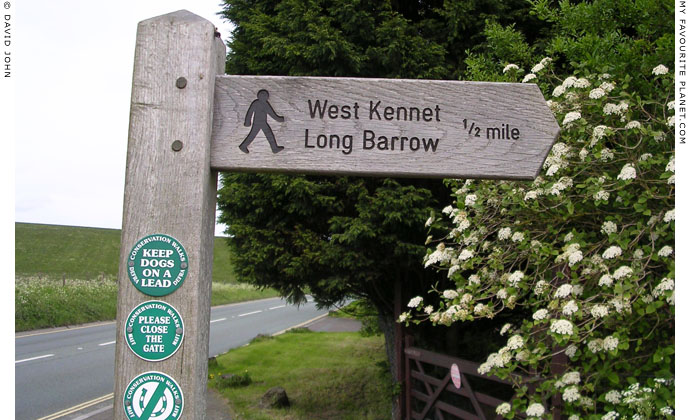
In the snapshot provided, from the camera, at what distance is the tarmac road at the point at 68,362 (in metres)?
8.60

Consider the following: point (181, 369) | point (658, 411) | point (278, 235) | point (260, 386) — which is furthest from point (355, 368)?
point (181, 369)

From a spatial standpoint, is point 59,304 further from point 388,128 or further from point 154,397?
point 388,128

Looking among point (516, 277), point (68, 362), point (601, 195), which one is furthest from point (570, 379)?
point (68, 362)

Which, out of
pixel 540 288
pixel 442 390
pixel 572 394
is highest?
pixel 540 288

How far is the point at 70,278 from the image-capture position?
28.9 metres

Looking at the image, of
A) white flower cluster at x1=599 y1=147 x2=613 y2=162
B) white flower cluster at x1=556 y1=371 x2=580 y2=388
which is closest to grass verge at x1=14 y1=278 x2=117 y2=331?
white flower cluster at x1=556 y1=371 x2=580 y2=388

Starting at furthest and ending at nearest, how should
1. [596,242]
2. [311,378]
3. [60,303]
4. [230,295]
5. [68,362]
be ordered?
[230,295] < [60,303] < [68,362] < [311,378] < [596,242]

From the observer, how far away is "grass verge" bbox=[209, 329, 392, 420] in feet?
24.6

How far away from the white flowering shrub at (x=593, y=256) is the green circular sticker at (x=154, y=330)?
5.63 feet

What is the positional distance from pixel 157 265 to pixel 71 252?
47651 millimetres

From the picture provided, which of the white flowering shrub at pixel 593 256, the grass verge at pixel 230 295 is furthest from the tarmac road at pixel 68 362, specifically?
the grass verge at pixel 230 295

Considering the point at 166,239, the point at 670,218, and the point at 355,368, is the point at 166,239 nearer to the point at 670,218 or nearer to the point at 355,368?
the point at 670,218

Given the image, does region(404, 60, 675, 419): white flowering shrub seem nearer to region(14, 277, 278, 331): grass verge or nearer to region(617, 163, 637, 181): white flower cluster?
region(617, 163, 637, 181): white flower cluster

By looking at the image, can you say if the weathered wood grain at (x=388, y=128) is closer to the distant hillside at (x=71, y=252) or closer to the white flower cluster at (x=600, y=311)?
the white flower cluster at (x=600, y=311)
